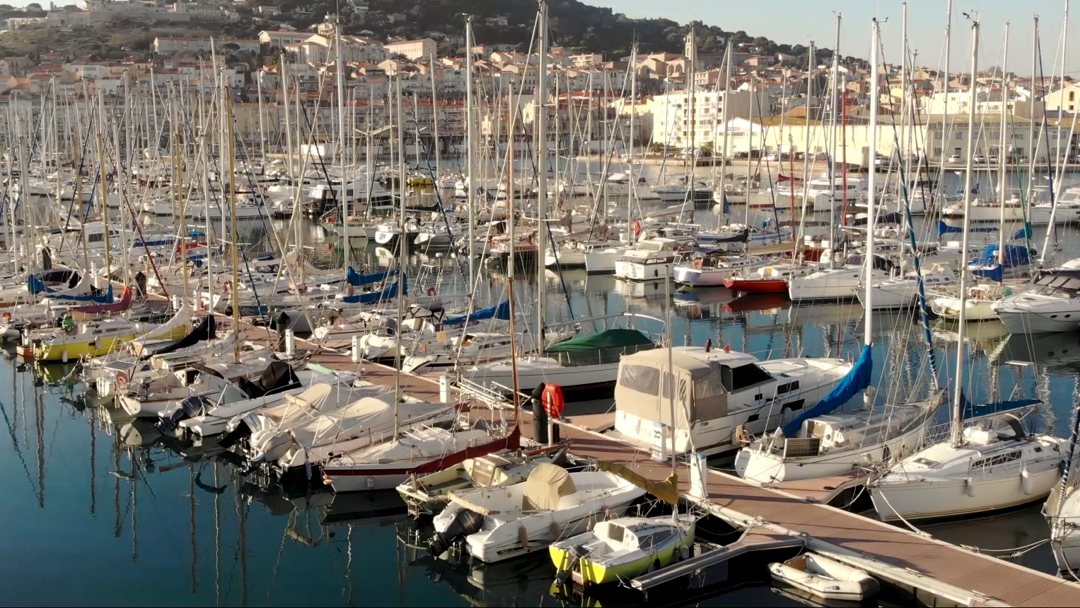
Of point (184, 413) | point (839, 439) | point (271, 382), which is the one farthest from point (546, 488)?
point (184, 413)

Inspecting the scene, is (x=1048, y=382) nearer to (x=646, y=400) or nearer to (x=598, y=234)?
(x=646, y=400)

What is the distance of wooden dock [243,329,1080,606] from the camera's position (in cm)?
1136

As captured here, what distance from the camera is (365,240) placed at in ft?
147

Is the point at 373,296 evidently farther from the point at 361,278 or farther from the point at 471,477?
the point at 471,477

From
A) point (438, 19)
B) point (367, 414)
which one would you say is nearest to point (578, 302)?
point (367, 414)

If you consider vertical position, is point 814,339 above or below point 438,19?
below

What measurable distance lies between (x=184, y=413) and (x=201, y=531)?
157 inches

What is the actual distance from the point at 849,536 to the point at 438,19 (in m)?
194

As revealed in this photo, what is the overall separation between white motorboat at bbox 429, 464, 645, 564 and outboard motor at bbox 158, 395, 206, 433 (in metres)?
6.75

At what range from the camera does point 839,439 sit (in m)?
15.4

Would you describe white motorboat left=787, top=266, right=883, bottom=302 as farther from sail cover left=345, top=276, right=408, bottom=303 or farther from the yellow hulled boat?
the yellow hulled boat

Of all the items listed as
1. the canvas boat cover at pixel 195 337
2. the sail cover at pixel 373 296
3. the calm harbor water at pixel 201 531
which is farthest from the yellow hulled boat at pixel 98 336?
the sail cover at pixel 373 296

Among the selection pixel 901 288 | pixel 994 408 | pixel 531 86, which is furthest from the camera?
pixel 531 86

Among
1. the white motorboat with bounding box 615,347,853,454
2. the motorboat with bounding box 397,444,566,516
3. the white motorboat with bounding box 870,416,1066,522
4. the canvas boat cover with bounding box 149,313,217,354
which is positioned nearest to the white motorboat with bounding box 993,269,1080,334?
the white motorboat with bounding box 615,347,853,454
